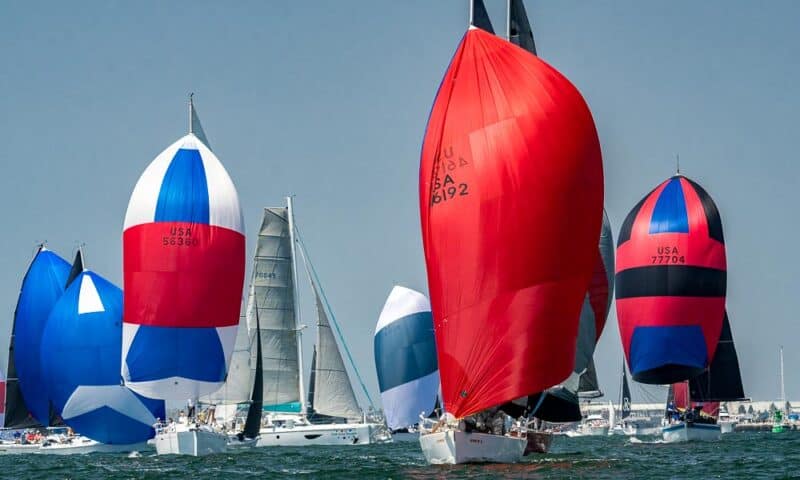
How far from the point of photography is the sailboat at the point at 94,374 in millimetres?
50312

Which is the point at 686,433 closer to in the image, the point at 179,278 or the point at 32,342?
the point at 179,278

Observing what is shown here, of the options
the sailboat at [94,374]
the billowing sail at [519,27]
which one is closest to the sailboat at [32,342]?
the sailboat at [94,374]

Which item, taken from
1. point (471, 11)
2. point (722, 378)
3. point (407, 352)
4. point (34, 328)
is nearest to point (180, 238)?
point (471, 11)

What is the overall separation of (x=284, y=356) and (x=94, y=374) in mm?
12713

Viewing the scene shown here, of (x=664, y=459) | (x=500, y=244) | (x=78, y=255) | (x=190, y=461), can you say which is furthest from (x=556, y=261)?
(x=78, y=255)

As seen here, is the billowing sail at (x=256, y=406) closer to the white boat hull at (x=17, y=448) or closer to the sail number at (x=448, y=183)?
the white boat hull at (x=17, y=448)

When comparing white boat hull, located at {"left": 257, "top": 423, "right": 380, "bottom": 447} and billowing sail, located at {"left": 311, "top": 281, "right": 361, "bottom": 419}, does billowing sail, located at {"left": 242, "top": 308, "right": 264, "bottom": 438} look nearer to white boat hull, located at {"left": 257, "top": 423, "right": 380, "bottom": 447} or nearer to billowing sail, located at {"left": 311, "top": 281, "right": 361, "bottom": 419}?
white boat hull, located at {"left": 257, "top": 423, "right": 380, "bottom": 447}

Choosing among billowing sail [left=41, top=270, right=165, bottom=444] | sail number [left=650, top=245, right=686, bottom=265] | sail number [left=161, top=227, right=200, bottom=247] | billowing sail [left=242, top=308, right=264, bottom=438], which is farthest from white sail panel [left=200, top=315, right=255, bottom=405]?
sail number [left=650, top=245, right=686, bottom=265]

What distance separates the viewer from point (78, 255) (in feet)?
190

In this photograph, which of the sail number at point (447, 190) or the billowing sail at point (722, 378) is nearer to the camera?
the sail number at point (447, 190)

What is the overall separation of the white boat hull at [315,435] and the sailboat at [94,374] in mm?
9558

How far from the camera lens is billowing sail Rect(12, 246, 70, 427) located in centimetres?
5662

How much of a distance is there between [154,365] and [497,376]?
15937 mm

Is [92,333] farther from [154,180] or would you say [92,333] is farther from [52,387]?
[154,180]
